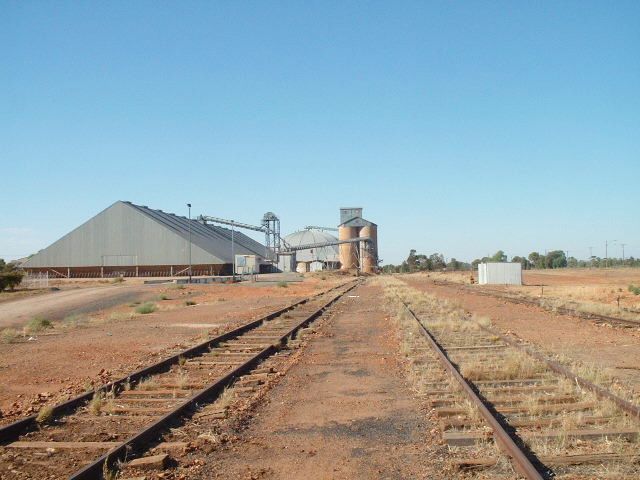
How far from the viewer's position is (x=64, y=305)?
40094 millimetres

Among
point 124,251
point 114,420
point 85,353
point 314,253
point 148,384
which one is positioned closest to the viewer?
point 114,420

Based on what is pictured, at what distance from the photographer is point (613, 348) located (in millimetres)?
14266

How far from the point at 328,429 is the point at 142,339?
12304mm

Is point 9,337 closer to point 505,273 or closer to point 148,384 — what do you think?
point 148,384

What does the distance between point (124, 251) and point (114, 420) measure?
3221 inches

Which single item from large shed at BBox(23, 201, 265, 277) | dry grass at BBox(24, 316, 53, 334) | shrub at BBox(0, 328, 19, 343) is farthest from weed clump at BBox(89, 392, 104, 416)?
large shed at BBox(23, 201, 265, 277)

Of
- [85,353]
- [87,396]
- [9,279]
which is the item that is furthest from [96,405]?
[9,279]

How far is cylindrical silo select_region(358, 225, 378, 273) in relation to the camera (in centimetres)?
11650

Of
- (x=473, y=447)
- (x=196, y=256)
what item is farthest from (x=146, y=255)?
(x=473, y=447)

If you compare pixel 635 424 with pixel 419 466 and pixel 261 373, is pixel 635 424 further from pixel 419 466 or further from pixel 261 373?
pixel 261 373

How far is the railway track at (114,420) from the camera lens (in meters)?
6.16

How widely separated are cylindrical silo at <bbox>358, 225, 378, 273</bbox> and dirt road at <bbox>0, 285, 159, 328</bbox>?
222 ft

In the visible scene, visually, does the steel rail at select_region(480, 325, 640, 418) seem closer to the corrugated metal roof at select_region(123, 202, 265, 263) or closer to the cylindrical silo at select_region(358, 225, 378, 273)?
the corrugated metal roof at select_region(123, 202, 265, 263)

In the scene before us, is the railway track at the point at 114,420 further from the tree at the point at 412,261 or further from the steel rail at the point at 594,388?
the tree at the point at 412,261
